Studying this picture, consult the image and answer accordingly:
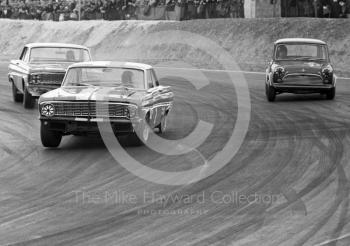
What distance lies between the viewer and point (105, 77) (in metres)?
14.6

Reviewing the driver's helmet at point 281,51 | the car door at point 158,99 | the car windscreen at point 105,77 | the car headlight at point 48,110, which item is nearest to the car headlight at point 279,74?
the driver's helmet at point 281,51

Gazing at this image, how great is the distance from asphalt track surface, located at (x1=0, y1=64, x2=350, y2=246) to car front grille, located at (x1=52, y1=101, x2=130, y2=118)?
568 mm

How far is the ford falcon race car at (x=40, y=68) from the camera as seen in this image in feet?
63.0

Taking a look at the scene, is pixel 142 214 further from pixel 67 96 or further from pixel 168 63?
pixel 168 63

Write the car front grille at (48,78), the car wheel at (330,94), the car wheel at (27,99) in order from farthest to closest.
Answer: the car wheel at (330,94) < the car wheel at (27,99) < the car front grille at (48,78)

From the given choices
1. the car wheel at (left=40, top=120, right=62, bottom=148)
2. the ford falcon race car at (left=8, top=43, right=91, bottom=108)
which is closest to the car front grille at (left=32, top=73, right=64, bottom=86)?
the ford falcon race car at (left=8, top=43, right=91, bottom=108)

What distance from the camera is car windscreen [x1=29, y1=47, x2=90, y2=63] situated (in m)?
20.3

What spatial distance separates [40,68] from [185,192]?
951cm

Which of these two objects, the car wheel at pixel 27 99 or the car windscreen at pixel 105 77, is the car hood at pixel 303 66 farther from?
the car windscreen at pixel 105 77

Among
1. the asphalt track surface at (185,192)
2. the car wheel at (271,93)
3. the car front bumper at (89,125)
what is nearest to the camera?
the asphalt track surface at (185,192)

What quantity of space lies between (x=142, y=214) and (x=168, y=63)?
32.0 m

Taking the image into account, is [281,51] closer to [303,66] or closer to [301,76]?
[303,66]

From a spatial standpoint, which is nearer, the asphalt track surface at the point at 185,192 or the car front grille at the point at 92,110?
the asphalt track surface at the point at 185,192

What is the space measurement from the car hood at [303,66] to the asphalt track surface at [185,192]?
14.3ft
